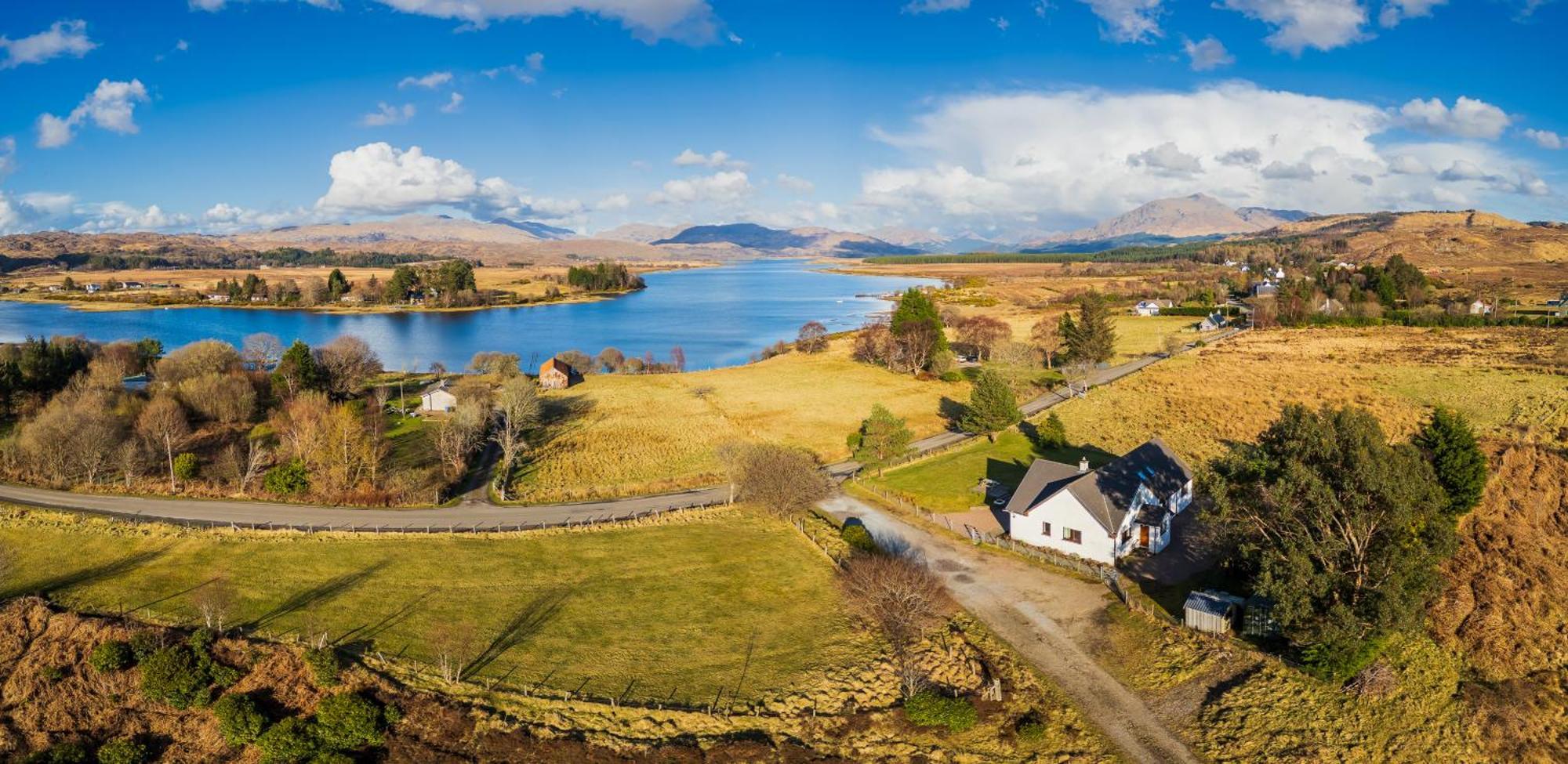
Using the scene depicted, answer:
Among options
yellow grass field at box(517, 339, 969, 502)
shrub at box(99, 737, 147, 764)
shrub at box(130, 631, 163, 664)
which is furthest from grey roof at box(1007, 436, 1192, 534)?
shrub at box(130, 631, 163, 664)

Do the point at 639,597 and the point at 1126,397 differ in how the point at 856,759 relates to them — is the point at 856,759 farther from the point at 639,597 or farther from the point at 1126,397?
the point at 1126,397

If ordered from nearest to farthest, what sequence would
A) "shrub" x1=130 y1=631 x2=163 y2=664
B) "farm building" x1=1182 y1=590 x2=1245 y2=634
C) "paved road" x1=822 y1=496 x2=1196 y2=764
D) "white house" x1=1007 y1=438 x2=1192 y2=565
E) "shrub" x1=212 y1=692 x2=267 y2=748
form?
"shrub" x1=212 y1=692 x2=267 y2=748
"paved road" x1=822 y1=496 x2=1196 y2=764
"shrub" x1=130 y1=631 x2=163 y2=664
"farm building" x1=1182 y1=590 x2=1245 y2=634
"white house" x1=1007 y1=438 x2=1192 y2=565

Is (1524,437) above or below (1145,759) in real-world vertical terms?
above

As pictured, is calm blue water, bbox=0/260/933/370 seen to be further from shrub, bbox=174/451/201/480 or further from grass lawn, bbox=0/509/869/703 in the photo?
grass lawn, bbox=0/509/869/703

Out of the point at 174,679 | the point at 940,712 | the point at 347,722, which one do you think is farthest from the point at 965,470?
the point at 174,679

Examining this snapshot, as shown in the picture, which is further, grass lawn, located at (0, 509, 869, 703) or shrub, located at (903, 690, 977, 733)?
grass lawn, located at (0, 509, 869, 703)

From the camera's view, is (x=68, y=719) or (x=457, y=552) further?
(x=457, y=552)

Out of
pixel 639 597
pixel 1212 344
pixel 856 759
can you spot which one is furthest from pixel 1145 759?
pixel 1212 344

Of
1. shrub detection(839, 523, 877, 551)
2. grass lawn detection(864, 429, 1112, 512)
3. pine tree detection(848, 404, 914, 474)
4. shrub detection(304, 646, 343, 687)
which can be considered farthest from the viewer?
pine tree detection(848, 404, 914, 474)

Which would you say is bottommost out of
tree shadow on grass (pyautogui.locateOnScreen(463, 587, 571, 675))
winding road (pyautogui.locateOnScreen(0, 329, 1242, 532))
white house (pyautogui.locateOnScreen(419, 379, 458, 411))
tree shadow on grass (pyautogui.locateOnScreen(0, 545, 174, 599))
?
tree shadow on grass (pyautogui.locateOnScreen(463, 587, 571, 675))
